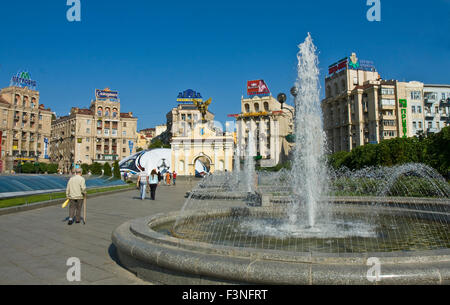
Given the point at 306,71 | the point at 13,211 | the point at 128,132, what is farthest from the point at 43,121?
the point at 306,71

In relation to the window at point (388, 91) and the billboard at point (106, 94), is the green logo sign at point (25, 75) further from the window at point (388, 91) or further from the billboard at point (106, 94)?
the window at point (388, 91)

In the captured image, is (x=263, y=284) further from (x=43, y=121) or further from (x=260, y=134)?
(x=43, y=121)

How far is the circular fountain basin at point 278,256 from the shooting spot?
9.53 ft

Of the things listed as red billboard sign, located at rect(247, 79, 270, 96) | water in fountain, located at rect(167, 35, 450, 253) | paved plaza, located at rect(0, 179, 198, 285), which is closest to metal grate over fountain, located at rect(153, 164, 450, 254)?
water in fountain, located at rect(167, 35, 450, 253)

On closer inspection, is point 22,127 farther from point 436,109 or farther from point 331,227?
point 436,109

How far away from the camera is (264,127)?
258 feet

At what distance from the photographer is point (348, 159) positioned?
112ft

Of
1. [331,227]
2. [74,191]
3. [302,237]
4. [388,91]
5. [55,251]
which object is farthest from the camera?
[388,91]

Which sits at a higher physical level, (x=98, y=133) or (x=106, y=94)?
(x=106, y=94)

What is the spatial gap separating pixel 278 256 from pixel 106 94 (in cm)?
8281

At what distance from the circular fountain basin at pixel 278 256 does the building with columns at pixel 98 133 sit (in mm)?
71338

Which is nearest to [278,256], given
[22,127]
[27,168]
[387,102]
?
[387,102]

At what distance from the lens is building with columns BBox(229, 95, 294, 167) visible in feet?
251
